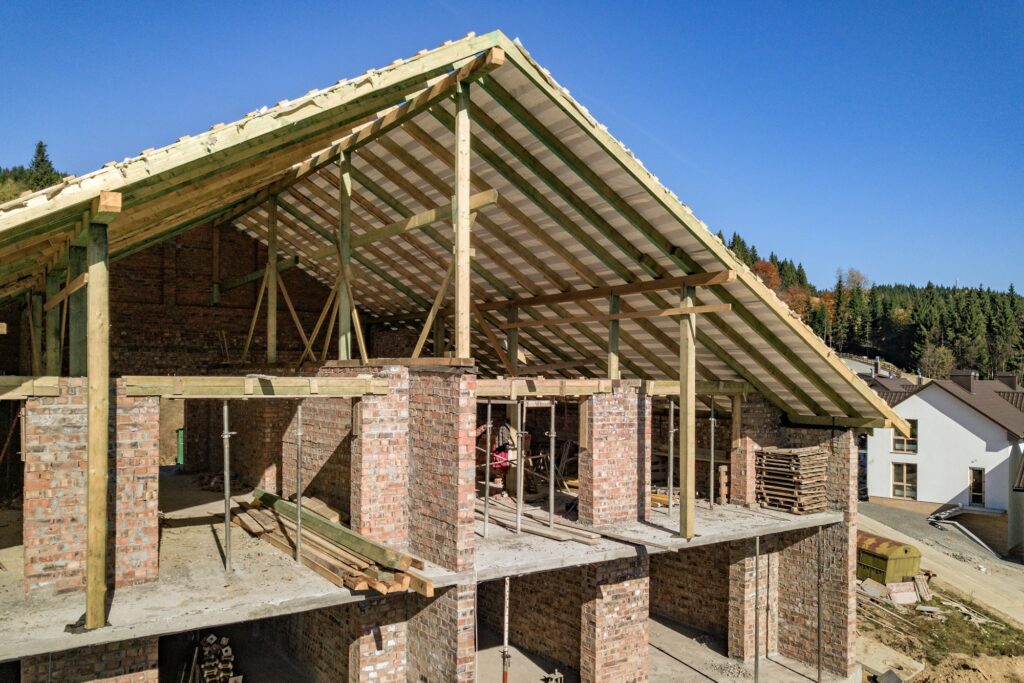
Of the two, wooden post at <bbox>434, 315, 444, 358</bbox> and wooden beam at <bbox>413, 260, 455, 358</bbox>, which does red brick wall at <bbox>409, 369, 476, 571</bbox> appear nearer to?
wooden beam at <bbox>413, 260, 455, 358</bbox>

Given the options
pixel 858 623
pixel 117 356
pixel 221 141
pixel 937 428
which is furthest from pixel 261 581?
pixel 937 428

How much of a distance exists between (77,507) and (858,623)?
709 inches

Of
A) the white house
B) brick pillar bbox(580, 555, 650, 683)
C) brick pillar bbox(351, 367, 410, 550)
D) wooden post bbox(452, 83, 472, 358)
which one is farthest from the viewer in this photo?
the white house

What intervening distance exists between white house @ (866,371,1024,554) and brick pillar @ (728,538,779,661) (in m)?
17.0

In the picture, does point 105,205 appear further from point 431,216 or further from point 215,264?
point 215,264

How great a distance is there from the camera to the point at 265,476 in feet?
46.9

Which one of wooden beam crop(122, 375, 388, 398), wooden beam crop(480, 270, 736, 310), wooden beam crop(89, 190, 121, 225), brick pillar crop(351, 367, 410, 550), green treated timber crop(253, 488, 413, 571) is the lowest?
green treated timber crop(253, 488, 413, 571)

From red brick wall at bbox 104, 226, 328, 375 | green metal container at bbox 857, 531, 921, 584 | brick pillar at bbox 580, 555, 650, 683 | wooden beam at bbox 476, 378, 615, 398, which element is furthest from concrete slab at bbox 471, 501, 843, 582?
green metal container at bbox 857, 531, 921, 584

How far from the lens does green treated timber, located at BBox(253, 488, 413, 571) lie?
8.40 m

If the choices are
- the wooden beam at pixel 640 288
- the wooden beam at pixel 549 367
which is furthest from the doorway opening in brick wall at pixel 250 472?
the wooden beam at pixel 549 367

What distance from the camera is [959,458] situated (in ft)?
95.7

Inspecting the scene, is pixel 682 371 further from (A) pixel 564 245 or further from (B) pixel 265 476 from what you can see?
(B) pixel 265 476

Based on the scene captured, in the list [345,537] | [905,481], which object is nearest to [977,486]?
[905,481]

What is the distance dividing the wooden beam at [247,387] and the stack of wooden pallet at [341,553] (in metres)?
2.01
